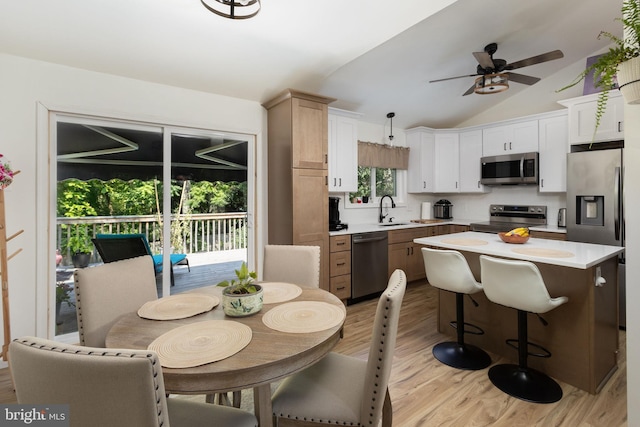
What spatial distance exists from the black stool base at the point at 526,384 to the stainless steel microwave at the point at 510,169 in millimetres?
2869

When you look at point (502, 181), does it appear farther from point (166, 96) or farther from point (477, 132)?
point (166, 96)

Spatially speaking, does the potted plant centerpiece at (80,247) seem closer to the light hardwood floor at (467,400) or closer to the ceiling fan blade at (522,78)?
the light hardwood floor at (467,400)

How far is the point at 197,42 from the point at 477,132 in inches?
163

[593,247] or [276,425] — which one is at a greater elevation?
[593,247]

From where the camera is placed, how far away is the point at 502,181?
4418 mm

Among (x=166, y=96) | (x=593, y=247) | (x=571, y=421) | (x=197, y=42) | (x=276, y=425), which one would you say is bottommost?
(x=571, y=421)

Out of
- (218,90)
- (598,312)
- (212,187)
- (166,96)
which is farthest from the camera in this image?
(212,187)

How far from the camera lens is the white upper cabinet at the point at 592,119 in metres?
3.22

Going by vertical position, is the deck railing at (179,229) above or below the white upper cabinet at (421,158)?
below

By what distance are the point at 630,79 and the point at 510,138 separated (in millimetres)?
3663

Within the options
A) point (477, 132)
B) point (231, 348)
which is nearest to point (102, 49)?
point (231, 348)

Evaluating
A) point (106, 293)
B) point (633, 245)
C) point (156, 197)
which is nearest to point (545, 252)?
point (633, 245)

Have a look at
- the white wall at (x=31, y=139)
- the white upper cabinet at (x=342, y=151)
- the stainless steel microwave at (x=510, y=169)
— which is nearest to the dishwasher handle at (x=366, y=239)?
the white upper cabinet at (x=342, y=151)

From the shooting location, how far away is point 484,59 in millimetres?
2779
